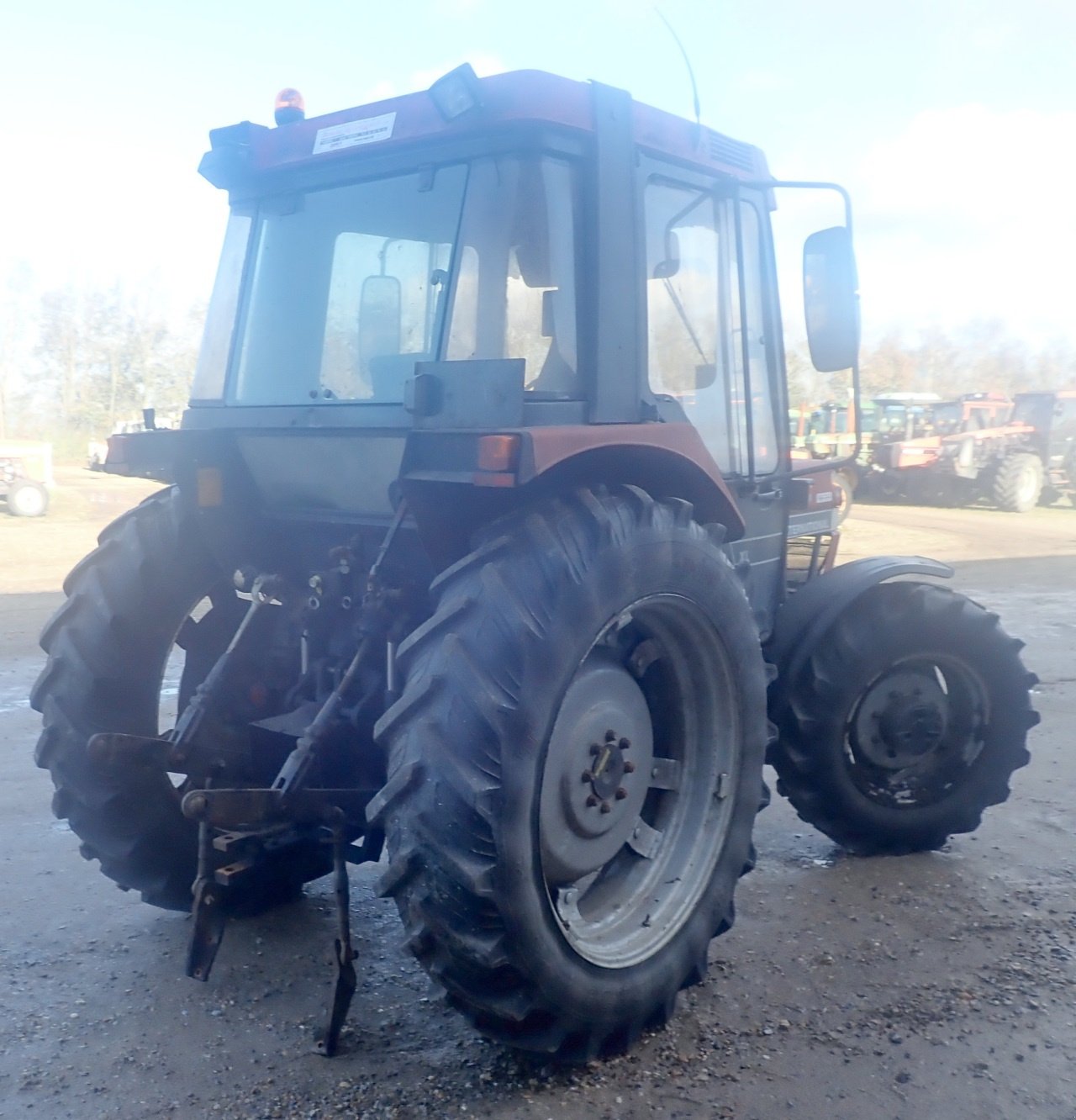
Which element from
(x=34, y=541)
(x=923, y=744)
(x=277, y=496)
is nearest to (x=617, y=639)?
(x=277, y=496)

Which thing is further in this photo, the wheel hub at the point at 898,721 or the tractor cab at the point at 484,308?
the wheel hub at the point at 898,721

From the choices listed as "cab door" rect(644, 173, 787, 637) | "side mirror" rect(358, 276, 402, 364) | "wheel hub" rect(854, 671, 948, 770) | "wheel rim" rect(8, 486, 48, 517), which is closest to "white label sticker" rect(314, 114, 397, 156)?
"side mirror" rect(358, 276, 402, 364)

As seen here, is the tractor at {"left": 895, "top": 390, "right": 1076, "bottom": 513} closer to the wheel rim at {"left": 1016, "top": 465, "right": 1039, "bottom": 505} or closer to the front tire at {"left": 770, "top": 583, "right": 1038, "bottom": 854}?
the wheel rim at {"left": 1016, "top": 465, "right": 1039, "bottom": 505}

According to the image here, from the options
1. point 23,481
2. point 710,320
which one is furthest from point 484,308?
point 23,481

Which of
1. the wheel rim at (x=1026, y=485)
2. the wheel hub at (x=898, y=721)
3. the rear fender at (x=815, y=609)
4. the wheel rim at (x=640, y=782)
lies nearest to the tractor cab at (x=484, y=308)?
the wheel rim at (x=640, y=782)

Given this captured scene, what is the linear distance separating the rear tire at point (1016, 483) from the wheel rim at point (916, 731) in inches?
777

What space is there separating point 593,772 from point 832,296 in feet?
6.09

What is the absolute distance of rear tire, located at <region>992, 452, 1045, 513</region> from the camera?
22703 mm

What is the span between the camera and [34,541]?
15.9m

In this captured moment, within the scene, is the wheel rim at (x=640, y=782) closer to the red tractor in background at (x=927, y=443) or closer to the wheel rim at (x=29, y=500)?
the wheel rim at (x=29, y=500)

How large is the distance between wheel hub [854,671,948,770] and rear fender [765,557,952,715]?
0.33 metres

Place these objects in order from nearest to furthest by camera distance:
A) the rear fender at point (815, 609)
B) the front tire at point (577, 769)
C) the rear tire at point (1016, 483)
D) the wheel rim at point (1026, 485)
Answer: the front tire at point (577, 769) < the rear fender at point (815, 609) < the rear tire at point (1016, 483) < the wheel rim at point (1026, 485)

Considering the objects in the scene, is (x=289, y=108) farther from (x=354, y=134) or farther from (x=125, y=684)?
(x=125, y=684)

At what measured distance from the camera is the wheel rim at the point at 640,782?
9.93ft
